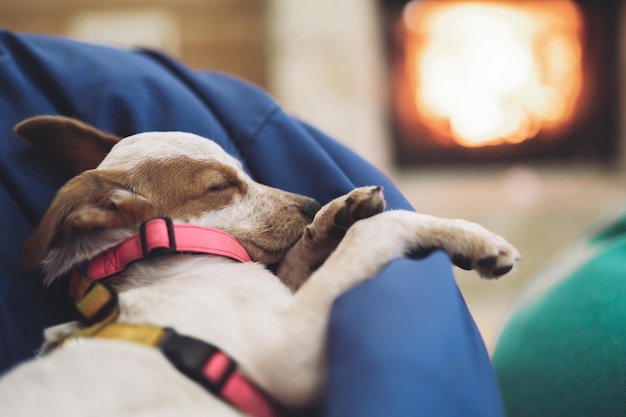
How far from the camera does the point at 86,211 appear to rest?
864 millimetres

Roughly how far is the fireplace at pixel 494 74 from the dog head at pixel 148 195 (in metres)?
2.38

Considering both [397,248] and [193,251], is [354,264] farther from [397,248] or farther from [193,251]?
[193,251]

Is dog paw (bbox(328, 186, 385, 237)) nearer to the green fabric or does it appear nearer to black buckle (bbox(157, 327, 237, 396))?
black buckle (bbox(157, 327, 237, 396))

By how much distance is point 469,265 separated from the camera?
0.85 meters

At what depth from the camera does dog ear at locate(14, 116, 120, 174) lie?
1.00m

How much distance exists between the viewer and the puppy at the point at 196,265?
710 millimetres

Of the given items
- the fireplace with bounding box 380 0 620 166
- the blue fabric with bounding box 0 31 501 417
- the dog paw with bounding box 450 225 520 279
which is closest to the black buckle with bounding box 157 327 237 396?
the blue fabric with bounding box 0 31 501 417

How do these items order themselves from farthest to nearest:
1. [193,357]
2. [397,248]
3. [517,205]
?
1. [517,205]
2. [397,248]
3. [193,357]

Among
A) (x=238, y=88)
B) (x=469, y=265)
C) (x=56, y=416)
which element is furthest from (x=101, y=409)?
(x=238, y=88)

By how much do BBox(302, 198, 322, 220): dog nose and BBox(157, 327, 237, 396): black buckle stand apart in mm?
333

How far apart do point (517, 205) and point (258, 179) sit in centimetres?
239

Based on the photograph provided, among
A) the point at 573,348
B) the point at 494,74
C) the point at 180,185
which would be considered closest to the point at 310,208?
the point at 180,185

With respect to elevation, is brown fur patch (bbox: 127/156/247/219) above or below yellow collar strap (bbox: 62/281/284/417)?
above

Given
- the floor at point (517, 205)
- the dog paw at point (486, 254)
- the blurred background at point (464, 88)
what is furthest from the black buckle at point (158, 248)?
the floor at point (517, 205)
